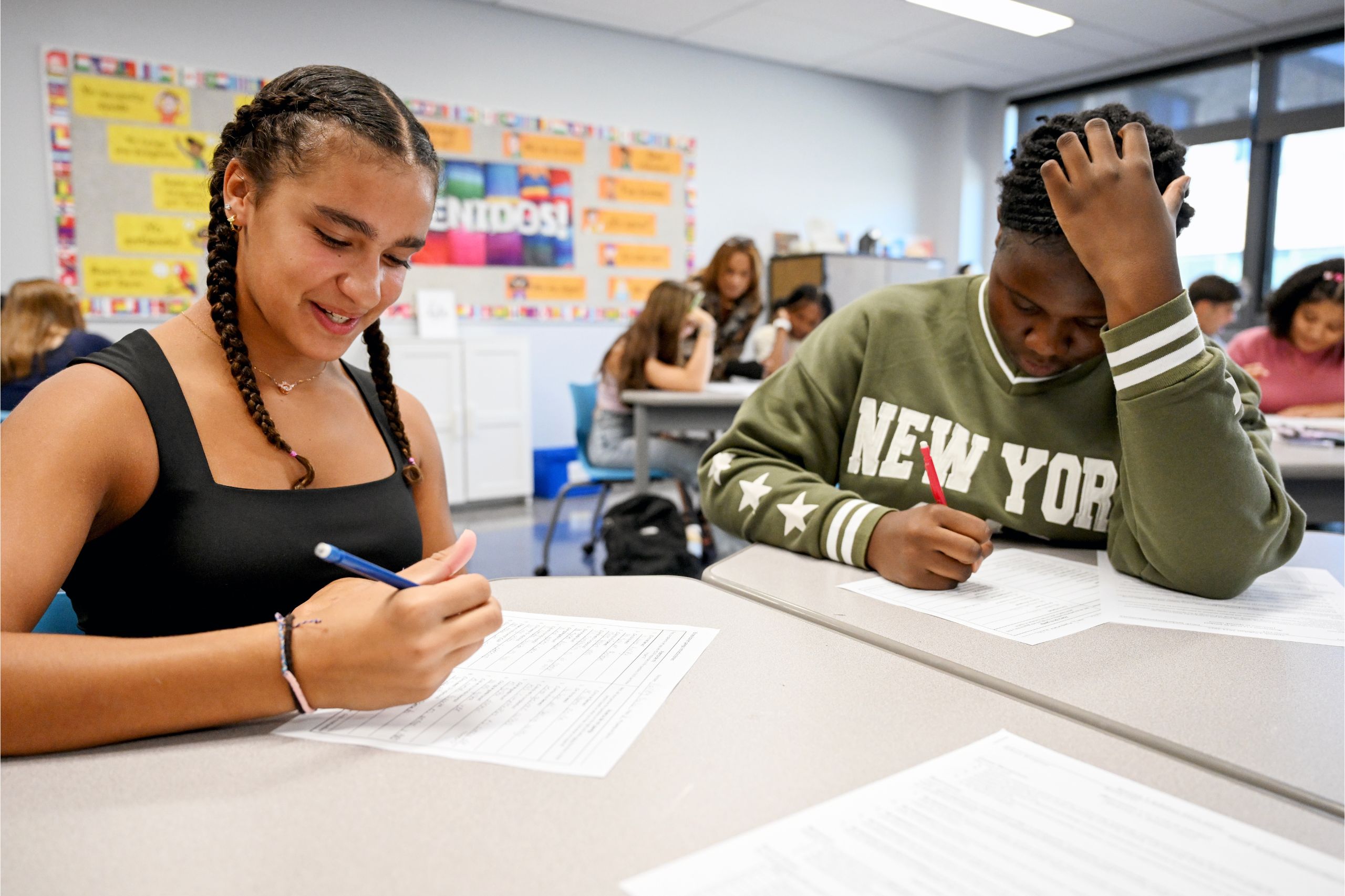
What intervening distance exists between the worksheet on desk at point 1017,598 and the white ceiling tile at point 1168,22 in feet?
6.52

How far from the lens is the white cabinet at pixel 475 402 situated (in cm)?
418

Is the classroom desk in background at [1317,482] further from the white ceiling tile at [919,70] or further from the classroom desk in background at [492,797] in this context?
the white ceiling tile at [919,70]

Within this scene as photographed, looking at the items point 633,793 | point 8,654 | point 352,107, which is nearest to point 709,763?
point 633,793

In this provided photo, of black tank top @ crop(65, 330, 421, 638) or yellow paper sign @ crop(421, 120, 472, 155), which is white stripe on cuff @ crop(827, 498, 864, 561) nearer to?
black tank top @ crop(65, 330, 421, 638)

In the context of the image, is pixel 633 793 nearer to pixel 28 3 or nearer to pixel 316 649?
pixel 316 649

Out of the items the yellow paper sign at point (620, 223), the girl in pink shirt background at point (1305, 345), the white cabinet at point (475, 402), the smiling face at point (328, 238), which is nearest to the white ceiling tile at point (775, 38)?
the yellow paper sign at point (620, 223)

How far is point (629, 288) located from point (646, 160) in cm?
77

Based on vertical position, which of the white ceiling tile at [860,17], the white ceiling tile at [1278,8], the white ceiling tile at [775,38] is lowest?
the white ceiling tile at [860,17]

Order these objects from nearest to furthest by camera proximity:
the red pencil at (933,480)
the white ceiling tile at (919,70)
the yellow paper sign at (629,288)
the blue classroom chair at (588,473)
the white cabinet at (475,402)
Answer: the red pencil at (933,480) < the blue classroom chair at (588,473) < the white cabinet at (475,402) < the yellow paper sign at (629,288) < the white ceiling tile at (919,70)

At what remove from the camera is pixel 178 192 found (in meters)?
3.92

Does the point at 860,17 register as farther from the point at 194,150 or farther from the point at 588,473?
the point at 194,150

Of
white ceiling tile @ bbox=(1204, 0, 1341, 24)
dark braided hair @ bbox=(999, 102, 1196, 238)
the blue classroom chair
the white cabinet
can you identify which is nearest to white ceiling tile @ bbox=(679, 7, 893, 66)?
white ceiling tile @ bbox=(1204, 0, 1341, 24)

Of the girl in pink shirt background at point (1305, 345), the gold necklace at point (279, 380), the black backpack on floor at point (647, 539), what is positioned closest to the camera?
the gold necklace at point (279, 380)

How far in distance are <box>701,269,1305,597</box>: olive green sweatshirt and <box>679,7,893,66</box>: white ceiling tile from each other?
3887 mm
